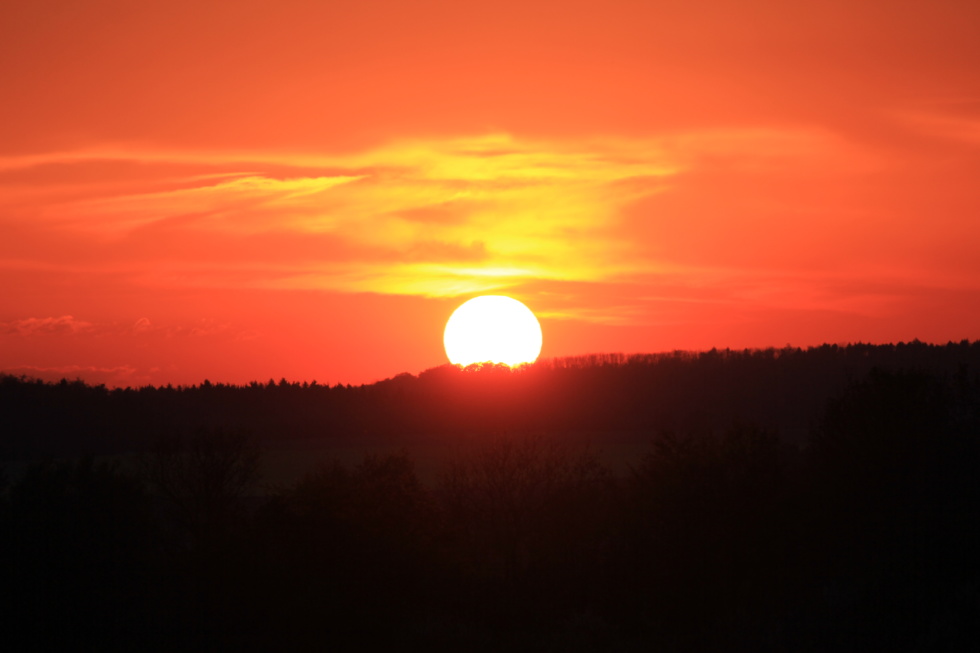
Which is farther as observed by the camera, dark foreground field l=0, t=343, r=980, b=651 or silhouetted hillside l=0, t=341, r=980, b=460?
silhouetted hillside l=0, t=341, r=980, b=460

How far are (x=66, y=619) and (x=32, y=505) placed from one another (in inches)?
304

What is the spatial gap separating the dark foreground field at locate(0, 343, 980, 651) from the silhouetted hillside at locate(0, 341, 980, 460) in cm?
3853

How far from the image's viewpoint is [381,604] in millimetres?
39969

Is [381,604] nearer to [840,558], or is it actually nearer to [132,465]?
[840,558]

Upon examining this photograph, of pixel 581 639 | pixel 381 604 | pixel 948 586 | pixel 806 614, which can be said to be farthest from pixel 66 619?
pixel 948 586

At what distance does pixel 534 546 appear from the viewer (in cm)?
5716

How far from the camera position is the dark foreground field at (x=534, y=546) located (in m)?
36.5

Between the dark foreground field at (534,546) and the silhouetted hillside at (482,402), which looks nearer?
the dark foreground field at (534,546)

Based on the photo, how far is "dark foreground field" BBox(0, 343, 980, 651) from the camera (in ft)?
120

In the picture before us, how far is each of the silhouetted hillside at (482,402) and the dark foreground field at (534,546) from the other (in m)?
38.5

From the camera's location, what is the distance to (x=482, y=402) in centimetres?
12131

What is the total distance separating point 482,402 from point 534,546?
211 ft

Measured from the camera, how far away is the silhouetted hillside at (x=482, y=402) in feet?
361

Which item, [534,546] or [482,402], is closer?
[534,546]
